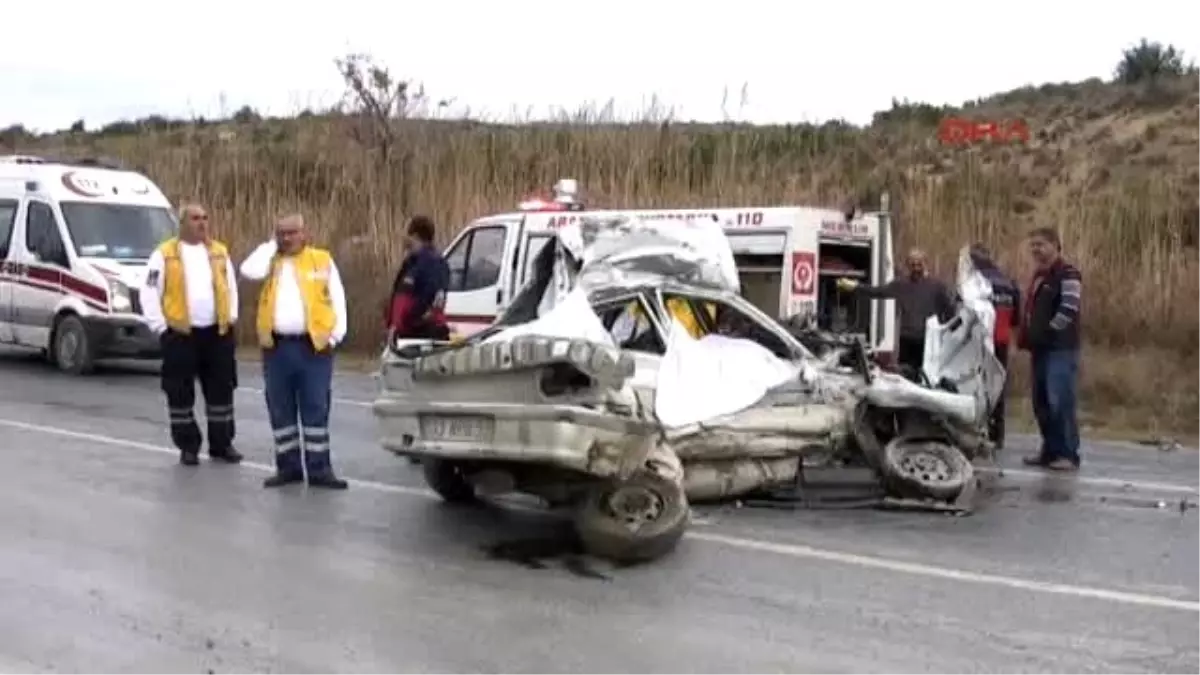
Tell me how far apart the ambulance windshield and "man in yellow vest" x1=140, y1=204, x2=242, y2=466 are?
7.84 m

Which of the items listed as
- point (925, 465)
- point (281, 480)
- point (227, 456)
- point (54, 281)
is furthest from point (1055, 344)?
point (54, 281)

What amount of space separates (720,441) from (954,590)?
7.45 ft

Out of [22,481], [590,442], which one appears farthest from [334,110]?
[590,442]

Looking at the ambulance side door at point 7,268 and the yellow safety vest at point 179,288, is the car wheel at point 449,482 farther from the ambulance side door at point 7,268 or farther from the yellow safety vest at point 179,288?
the ambulance side door at point 7,268

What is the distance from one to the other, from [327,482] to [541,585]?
3286 millimetres

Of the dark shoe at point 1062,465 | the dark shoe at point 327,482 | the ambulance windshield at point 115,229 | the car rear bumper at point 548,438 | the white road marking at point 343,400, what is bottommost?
the white road marking at point 343,400

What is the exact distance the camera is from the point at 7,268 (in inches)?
791

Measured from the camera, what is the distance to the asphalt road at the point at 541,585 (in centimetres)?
661

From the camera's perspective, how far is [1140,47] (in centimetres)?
5391

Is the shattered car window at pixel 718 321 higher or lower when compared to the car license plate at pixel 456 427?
higher

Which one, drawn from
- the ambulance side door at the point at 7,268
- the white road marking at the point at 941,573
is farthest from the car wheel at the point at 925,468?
the ambulance side door at the point at 7,268

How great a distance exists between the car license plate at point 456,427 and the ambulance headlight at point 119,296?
10728 mm

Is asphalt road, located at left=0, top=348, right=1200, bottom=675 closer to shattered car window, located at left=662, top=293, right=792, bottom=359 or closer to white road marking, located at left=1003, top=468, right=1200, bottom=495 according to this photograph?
white road marking, located at left=1003, top=468, right=1200, bottom=495

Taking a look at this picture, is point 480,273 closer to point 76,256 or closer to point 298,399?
point 76,256
